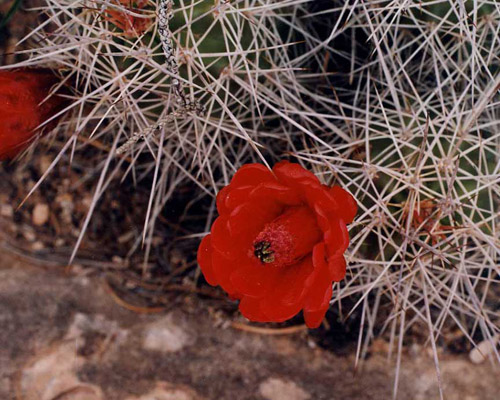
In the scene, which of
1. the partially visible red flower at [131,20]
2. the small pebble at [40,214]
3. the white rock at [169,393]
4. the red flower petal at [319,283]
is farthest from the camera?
the small pebble at [40,214]

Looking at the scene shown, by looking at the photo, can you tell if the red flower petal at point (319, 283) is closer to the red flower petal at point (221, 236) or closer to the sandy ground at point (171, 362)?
the red flower petal at point (221, 236)

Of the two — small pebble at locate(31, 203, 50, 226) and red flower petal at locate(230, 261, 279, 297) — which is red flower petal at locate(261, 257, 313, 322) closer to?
red flower petal at locate(230, 261, 279, 297)

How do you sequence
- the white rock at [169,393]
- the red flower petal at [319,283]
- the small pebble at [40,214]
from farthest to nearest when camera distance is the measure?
the small pebble at [40,214] < the white rock at [169,393] < the red flower petal at [319,283]

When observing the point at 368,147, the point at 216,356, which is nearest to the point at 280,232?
the point at 368,147

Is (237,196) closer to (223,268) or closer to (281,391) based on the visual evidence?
(223,268)

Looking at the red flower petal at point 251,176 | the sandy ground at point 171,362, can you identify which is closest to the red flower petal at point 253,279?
the red flower petal at point 251,176

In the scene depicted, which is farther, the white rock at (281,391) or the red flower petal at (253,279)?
the white rock at (281,391)

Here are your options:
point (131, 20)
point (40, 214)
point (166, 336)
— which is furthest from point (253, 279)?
point (40, 214)

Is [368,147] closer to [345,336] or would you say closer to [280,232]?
[280,232]
